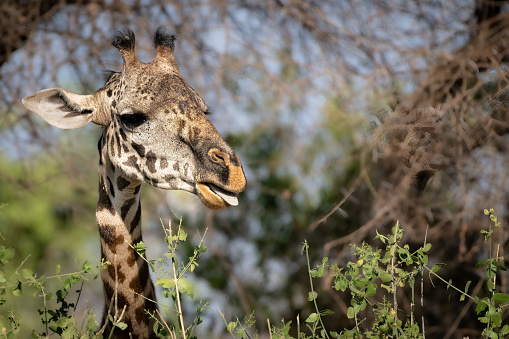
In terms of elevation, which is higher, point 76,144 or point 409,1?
point 409,1

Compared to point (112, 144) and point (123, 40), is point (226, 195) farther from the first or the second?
point (123, 40)

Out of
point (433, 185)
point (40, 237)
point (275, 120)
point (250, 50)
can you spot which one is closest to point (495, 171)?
point (433, 185)

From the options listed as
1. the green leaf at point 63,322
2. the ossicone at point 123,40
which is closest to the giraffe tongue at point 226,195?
the green leaf at point 63,322

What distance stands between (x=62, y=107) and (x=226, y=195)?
3.56 ft

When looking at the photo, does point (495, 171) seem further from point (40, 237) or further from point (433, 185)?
point (40, 237)

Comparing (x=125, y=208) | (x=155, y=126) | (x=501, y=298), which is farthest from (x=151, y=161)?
(x=501, y=298)

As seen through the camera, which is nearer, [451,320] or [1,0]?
[1,0]

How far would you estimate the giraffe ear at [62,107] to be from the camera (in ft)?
10.1

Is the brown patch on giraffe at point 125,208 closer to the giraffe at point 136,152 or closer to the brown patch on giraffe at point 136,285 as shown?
the giraffe at point 136,152

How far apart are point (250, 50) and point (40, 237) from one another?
6824 millimetres

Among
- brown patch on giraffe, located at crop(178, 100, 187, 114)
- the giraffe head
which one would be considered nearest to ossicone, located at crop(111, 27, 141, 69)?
the giraffe head

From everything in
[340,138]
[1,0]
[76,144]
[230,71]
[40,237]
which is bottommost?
[40,237]

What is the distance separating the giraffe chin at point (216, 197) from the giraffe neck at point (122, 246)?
507 millimetres

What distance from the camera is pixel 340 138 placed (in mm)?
7129
